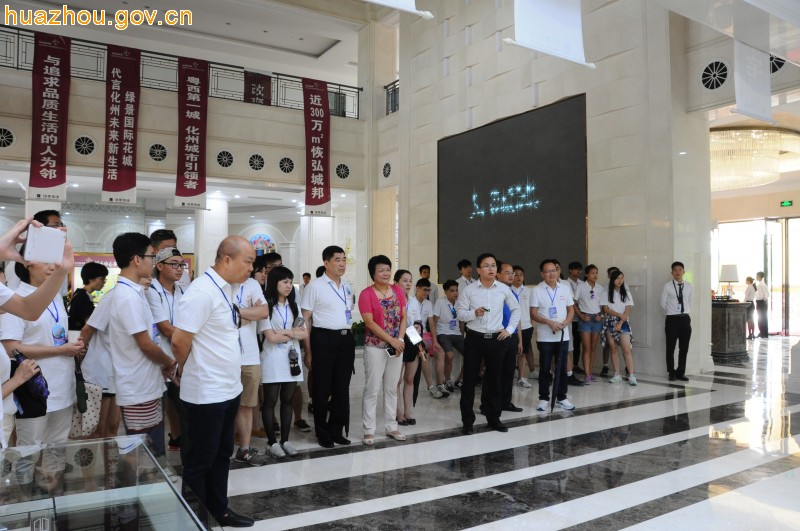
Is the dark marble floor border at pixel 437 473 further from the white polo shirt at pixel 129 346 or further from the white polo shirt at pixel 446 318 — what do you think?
the white polo shirt at pixel 446 318

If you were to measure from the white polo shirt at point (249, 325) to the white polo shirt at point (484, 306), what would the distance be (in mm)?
1786

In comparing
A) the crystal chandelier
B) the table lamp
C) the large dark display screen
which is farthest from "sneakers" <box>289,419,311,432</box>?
the table lamp

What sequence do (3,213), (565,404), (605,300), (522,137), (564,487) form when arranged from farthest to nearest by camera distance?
(3,213)
(522,137)
(605,300)
(565,404)
(564,487)

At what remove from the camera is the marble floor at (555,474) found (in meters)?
2.99

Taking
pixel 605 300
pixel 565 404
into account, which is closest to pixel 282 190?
pixel 605 300

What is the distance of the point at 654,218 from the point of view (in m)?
7.56

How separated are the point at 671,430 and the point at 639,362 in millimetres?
3031

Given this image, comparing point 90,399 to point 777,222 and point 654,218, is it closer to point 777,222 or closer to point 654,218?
point 654,218

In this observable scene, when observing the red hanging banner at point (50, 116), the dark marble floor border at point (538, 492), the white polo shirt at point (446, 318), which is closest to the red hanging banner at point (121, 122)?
the red hanging banner at point (50, 116)

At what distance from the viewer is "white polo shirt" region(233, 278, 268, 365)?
3.78 metres

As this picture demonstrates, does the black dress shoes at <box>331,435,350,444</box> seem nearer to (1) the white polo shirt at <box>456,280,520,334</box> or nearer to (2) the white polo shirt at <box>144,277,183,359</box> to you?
(1) the white polo shirt at <box>456,280,520,334</box>

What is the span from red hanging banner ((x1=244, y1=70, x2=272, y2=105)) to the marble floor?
9.12 meters

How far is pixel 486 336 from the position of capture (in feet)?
15.7

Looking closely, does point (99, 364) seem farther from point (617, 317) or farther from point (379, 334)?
point (617, 317)
